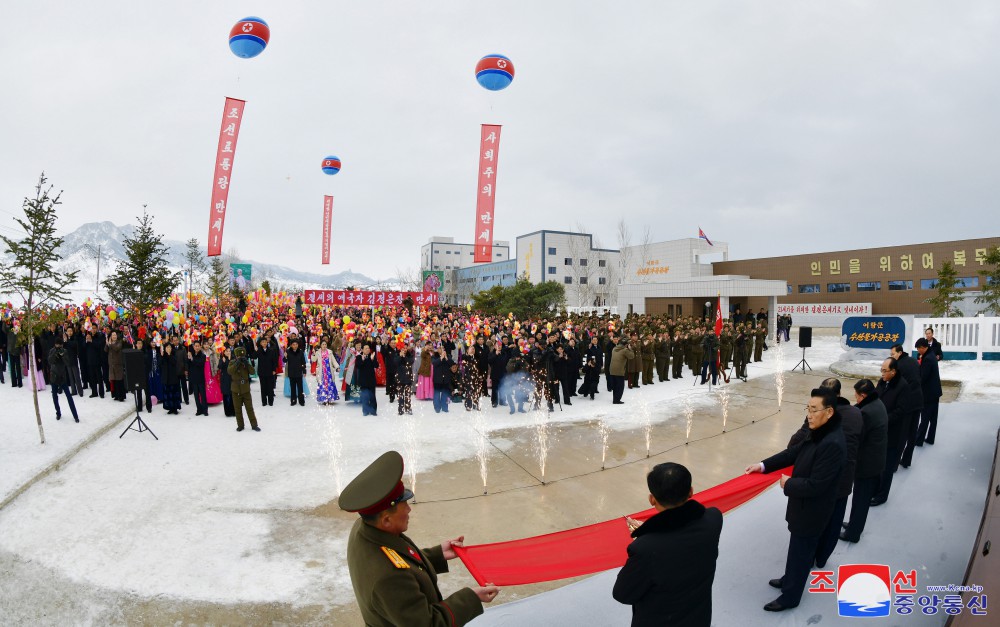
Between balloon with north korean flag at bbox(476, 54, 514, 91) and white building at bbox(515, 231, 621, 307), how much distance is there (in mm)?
50228

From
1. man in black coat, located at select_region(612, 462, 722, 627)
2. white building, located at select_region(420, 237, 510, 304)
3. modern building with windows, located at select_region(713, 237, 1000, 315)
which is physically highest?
white building, located at select_region(420, 237, 510, 304)

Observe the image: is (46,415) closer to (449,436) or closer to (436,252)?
(449,436)

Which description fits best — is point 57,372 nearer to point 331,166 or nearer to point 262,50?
point 262,50

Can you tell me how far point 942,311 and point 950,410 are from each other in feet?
64.3

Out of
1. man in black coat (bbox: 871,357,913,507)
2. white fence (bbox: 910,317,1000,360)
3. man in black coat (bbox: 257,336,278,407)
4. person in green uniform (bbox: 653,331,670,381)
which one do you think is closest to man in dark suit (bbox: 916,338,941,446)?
man in black coat (bbox: 871,357,913,507)

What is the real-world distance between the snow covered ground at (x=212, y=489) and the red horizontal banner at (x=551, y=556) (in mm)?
2057

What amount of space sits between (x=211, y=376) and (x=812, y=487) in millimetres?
12421

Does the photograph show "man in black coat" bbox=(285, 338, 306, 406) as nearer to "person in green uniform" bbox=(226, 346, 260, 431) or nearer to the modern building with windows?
"person in green uniform" bbox=(226, 346, 260, 431)

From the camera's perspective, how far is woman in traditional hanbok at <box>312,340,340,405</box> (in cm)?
1196

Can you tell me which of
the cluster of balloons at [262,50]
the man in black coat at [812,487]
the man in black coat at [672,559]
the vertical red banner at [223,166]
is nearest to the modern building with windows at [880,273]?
the cluster of balloons at [262,50]

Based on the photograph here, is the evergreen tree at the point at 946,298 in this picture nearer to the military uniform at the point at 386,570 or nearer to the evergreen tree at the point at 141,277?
the military uniform at the point at 386,570

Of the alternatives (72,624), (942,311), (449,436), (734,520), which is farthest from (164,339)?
(942,311)

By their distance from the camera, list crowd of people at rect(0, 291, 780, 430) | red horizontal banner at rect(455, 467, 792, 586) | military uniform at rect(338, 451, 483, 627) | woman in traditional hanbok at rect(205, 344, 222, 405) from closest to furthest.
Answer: military uniform at rect(338, 451, 483, 627), red horizontal banner at rect(455, 467, 792, 586), crowd of people at rect(0, 291, 780, 430), woman in traditional hanbok at rect(205, 344, 222, 405)

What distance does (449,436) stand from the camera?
31.2 ft
